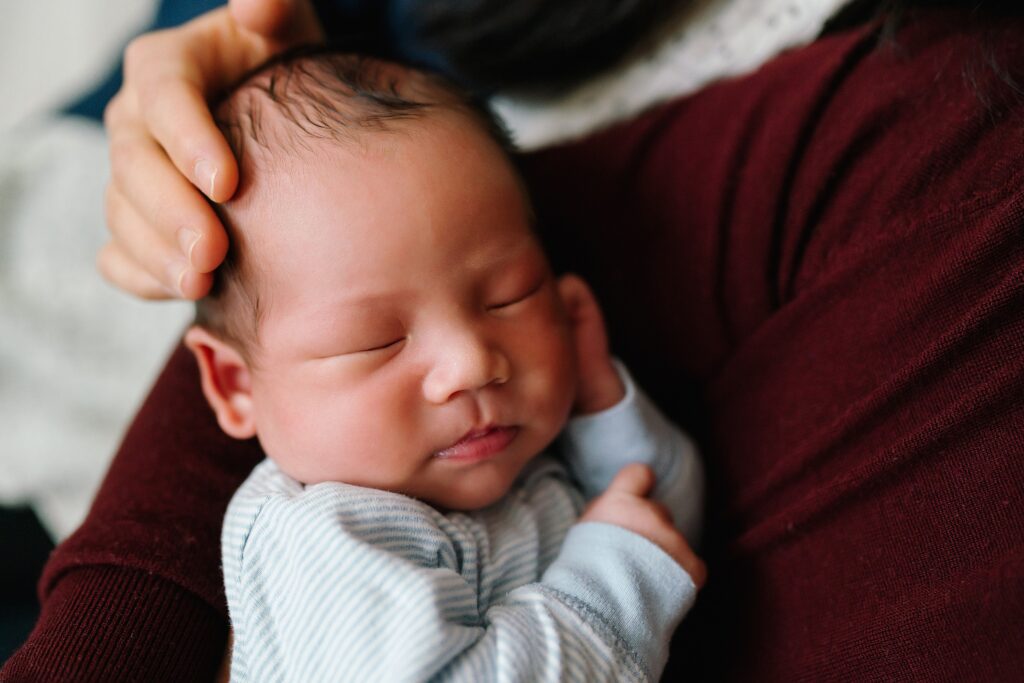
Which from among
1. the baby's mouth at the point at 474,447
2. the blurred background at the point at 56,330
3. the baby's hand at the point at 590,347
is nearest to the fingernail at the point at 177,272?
the baby's mouth at the point at 474,447

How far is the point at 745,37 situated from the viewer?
1093 millimetres

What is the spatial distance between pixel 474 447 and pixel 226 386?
294 millimetres

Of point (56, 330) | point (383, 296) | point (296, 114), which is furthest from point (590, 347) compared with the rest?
point (56, 330)

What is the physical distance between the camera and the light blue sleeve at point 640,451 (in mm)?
956

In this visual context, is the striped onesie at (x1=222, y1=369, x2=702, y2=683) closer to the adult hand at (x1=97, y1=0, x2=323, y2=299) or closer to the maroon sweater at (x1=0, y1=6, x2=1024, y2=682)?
the maroon sweater at (x1=0, y1=6, x2=1024, y2=682)

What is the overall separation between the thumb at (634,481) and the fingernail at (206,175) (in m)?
0.52

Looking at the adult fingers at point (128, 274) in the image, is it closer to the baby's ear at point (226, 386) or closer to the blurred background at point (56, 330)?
the baby's ear at point (226, 386)

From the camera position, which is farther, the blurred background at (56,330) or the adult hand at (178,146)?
the blurred background at (56,330)

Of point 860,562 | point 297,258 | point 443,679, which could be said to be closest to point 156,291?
point 297,258

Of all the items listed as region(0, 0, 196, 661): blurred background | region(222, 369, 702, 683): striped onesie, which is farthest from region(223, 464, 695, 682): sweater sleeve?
region(0, 0, 196, 661): blurred background

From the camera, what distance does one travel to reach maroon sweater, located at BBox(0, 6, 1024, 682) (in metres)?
0.68

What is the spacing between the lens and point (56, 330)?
140cm

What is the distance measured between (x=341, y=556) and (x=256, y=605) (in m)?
0.12

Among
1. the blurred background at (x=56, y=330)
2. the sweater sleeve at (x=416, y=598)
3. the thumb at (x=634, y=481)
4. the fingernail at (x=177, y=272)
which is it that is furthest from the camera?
the blurred background at (x=56, y=330)
